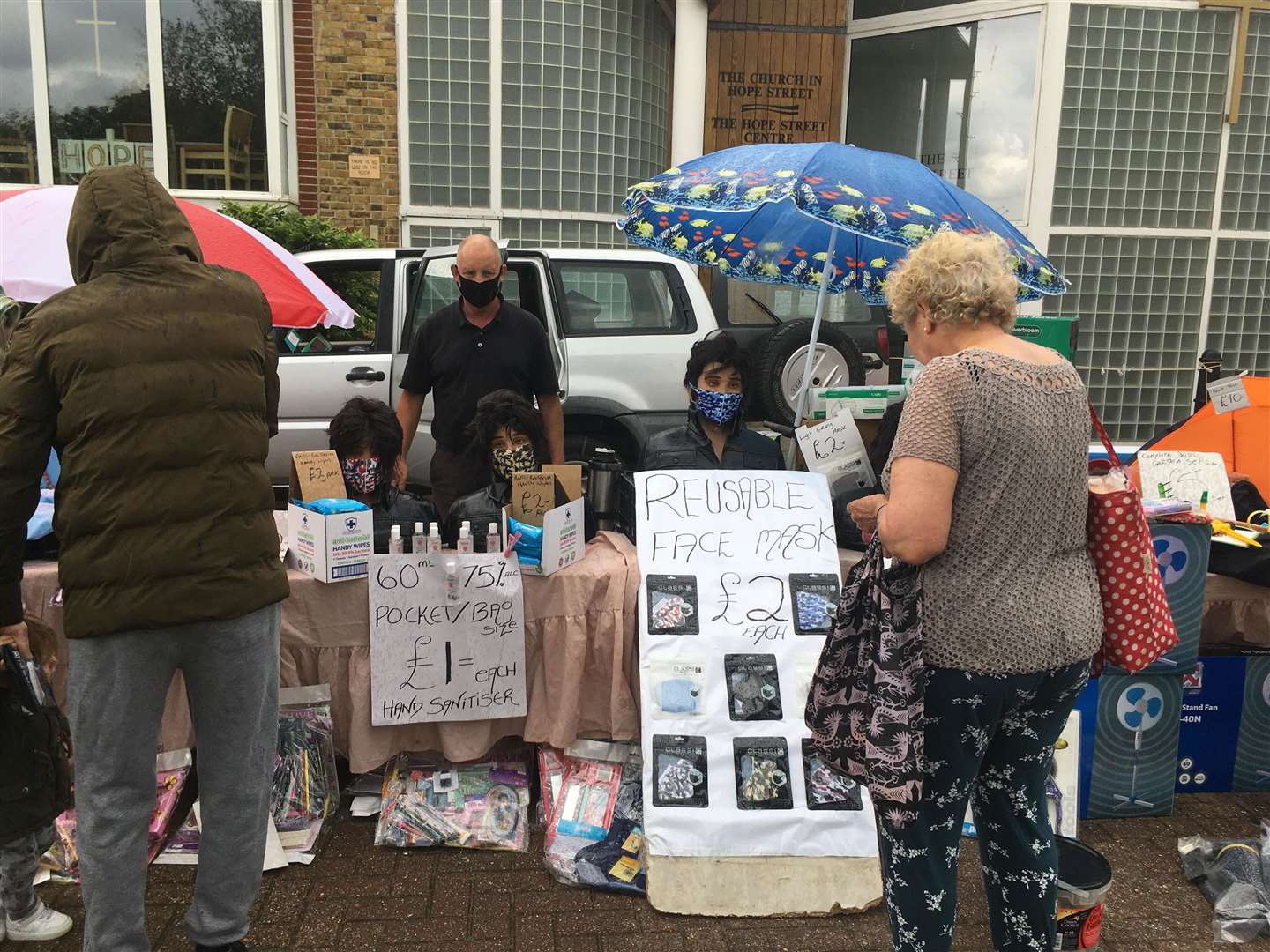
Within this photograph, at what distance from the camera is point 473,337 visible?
4.41 m

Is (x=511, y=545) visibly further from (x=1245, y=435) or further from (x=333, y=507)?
(x=1245, y=435)

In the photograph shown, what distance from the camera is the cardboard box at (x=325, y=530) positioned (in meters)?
3.16

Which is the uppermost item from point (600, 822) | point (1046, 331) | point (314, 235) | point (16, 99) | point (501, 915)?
point (16, 99)

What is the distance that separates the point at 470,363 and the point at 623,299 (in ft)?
7.97

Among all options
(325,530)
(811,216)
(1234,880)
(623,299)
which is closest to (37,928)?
(325,530)

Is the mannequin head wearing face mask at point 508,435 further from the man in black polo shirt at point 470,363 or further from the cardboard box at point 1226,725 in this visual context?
the cardboard box at point 1226,725

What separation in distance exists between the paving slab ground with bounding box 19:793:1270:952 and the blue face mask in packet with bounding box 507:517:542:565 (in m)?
0.96

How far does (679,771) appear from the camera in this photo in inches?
120

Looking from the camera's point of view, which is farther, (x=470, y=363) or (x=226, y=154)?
(x=226, y=154)

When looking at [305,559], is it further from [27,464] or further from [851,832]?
[851,832]

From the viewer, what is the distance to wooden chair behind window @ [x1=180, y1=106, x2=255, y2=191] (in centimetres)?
938

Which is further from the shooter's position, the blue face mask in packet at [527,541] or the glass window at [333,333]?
the glass window at [333,333]

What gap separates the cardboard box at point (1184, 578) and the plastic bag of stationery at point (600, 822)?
177 cm

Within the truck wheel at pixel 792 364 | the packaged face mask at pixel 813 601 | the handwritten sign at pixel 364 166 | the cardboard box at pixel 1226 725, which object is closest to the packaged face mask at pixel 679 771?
the packaged face mask at pixel 813 601
